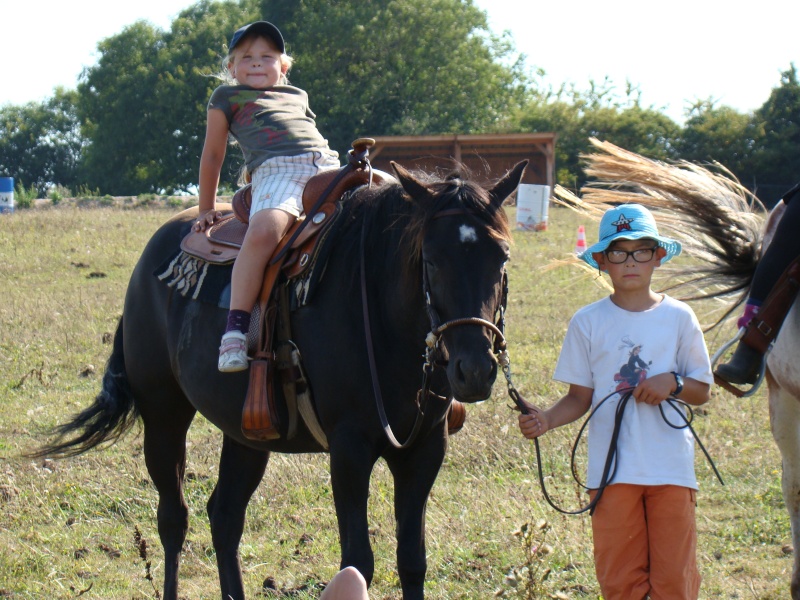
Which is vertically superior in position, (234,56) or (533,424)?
(234,56)

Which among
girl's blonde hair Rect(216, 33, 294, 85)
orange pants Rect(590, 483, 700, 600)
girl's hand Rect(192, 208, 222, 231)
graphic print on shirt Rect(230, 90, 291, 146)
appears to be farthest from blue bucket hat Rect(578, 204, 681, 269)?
girl's hand Rect(192, 208, 222, 231)

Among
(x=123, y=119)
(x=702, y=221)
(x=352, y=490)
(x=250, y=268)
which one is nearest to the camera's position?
(x=352, y=490)

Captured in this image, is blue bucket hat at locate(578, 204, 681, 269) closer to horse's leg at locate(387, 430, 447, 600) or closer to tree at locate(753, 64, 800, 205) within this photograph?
horse's leg at locate(387, 430, 447, 600)

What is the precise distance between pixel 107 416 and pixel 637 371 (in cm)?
310

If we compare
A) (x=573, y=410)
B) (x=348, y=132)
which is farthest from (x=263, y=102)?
(x=348, y=132)

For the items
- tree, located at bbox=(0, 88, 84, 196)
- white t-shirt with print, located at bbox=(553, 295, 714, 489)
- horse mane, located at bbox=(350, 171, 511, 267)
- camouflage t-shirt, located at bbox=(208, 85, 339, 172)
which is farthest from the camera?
tree, located at bbox=(0, 88, 84, 196)

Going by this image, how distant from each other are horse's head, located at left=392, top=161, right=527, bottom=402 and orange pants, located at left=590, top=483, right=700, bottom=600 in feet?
2.14

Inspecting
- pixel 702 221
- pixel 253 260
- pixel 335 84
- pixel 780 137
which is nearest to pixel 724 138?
pixel 780 137

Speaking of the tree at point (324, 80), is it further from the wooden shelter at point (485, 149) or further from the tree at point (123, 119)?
the wooden shelter at point (485, 149)

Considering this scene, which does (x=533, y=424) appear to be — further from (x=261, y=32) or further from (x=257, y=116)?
(x=261, y=32)

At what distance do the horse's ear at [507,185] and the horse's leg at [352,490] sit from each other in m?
1.07

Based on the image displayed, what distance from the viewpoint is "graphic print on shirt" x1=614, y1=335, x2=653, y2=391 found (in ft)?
10.4

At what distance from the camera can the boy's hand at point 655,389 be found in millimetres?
3025

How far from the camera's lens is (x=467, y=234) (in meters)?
3.17
